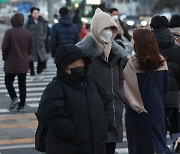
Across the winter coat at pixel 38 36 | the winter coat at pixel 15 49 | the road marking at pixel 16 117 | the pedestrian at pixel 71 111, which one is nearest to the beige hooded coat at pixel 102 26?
the pedestrian at pixel 71 111

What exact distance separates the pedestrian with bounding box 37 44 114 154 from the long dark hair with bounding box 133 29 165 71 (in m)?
1.28

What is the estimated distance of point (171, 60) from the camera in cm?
742

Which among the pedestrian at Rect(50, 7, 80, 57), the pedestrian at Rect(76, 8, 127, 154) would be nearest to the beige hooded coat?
the pedestrian at Rect(76, 8, 127, 154)

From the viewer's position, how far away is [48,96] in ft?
16.9

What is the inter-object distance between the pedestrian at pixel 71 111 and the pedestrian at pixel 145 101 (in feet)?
4.47

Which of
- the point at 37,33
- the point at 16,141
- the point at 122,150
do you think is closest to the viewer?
the point at 122,150

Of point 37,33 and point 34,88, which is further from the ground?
point 37,33

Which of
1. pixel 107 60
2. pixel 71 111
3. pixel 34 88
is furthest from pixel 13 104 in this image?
pixel 71 111

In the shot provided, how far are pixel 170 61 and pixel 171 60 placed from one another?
2 centimetres

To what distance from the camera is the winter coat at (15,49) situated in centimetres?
1184

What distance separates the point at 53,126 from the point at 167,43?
2.64 m

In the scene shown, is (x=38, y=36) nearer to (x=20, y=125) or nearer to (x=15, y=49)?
(x=15, y=49)

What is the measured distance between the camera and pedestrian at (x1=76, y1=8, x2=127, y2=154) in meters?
6.39

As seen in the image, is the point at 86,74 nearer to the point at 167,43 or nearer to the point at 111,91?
the point at 111,91
